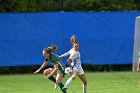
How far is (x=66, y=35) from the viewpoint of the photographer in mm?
29719

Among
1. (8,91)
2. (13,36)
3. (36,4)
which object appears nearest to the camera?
(8,91)

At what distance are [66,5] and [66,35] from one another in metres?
5.55

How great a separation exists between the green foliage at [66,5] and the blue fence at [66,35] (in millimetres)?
2738

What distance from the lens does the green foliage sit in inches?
1264

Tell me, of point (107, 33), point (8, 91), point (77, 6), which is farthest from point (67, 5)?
point (8, 91)

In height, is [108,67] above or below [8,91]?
below

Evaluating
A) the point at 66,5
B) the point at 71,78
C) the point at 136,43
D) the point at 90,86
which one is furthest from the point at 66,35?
the point at 71,78

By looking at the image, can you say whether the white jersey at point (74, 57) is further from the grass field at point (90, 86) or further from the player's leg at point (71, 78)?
the grass field at point (90, 86)

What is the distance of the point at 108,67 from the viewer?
3078 centimetres

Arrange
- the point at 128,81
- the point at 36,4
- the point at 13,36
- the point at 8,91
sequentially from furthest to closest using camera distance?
the point at 36,4 < the point at 13,36 < the point at 128,81 < the point at 8,91

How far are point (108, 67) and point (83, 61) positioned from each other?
1.82 m

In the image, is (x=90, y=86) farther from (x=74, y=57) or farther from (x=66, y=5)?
(x=66, y=5)

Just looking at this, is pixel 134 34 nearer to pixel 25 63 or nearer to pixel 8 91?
pixel 25 63

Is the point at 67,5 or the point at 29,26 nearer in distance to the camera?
the point at 29,26
